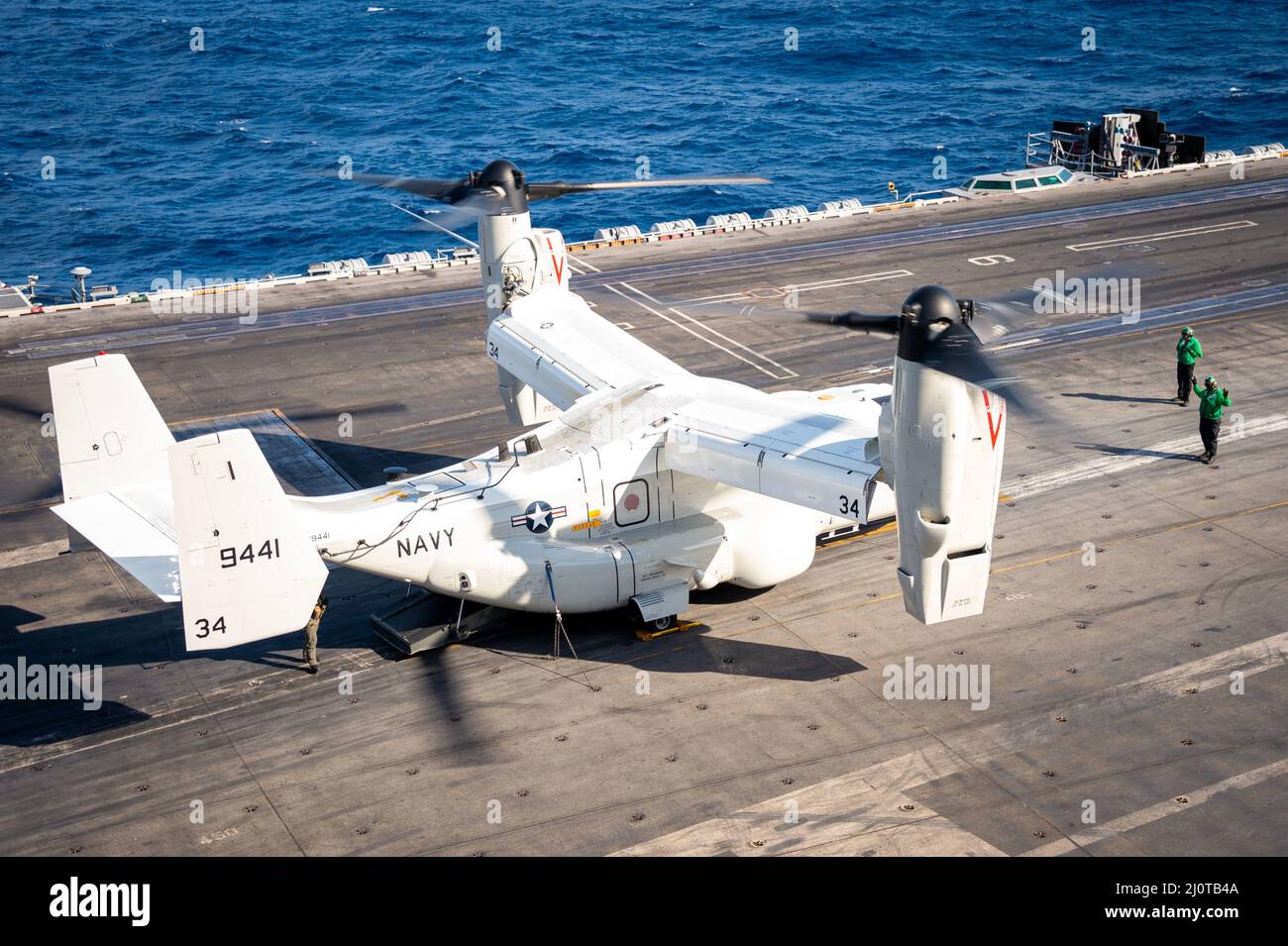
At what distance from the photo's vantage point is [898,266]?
58.3m

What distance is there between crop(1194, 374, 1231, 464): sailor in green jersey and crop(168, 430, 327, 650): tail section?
2559cm

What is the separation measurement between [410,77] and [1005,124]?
5849 cm

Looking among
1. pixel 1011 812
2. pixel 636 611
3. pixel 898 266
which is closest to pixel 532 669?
pixel 636 611

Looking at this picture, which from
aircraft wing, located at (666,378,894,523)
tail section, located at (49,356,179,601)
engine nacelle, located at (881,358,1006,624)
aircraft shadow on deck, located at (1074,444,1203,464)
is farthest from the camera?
aircraft shadow on deck, located at (1074,444,1203,464)

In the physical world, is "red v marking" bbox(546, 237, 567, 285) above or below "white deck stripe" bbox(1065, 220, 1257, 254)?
above

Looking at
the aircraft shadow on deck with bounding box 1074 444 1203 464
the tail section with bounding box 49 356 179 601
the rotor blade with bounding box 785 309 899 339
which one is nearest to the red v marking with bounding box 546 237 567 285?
the tail section with bounding box 49 356 179 601

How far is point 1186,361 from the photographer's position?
41.6 meters

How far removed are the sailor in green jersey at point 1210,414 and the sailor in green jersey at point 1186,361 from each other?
385cm

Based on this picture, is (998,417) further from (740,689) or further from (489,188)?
(489,188)

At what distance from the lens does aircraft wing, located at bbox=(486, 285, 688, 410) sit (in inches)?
1324

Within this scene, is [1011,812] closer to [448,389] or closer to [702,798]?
[702,798]

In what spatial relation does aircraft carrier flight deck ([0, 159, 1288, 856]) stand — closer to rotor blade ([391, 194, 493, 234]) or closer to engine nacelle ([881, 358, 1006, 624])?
engine nacelle ([881, 358, 1006, 624])

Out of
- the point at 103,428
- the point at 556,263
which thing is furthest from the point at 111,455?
the point at 556,263

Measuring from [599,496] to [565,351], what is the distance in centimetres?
680
